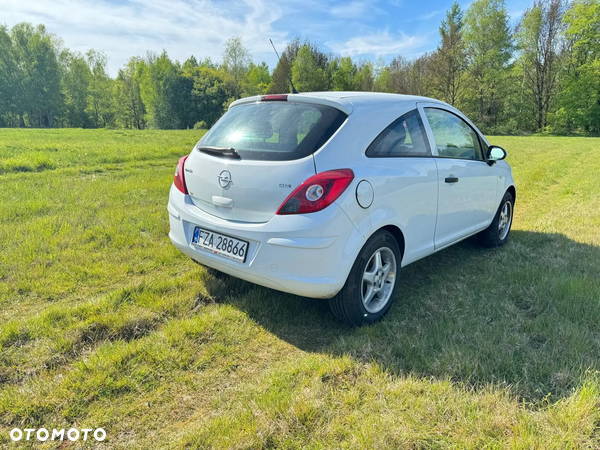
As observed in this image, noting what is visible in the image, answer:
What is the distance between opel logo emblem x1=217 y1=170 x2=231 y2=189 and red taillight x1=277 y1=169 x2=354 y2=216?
1.71 feet

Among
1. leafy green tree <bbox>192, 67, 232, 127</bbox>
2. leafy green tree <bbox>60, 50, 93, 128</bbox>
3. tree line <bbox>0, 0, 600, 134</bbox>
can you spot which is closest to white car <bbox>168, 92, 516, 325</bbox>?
tree line <bbox>0, 0, 600, 134</bbox>

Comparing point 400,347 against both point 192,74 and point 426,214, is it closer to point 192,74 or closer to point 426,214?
point 426,214

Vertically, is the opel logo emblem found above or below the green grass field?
above

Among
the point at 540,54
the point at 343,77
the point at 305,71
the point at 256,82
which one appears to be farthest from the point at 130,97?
the point at 540,54

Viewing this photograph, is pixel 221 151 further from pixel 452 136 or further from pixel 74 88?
pixel 74 88

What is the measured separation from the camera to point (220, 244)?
289cm

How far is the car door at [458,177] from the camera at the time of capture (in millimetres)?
3607

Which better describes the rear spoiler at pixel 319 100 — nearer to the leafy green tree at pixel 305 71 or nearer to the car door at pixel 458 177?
the car door at pixel 458 177

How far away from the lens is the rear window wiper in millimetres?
2934

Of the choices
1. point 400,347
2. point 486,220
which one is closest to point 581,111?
point 486,220

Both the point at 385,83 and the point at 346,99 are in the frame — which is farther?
the point at 385,83

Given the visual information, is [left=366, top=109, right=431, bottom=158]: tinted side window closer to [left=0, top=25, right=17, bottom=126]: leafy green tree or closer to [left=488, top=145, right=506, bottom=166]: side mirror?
[left=488, top=145, right=506, bottom=166]: side mirror

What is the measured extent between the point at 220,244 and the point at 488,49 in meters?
47.5

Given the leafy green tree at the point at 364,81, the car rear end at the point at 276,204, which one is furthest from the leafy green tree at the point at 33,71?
the car rear end at the point at 276,204
